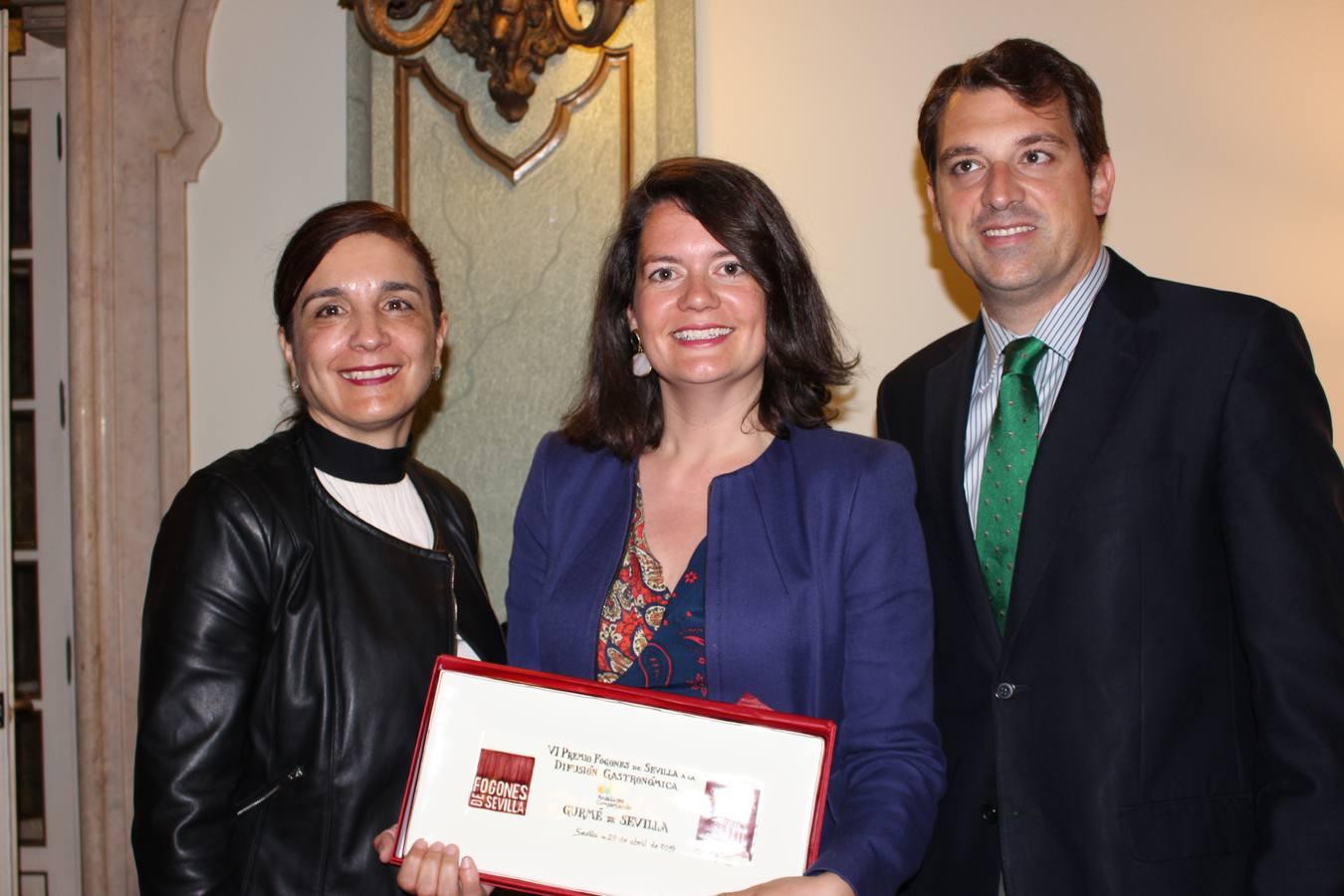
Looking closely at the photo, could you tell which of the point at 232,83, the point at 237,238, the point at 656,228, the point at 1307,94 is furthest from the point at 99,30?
the point at 1307,94

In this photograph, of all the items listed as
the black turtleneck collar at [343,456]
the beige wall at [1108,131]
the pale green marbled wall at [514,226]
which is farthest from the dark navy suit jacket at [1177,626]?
the pale green marbled wall at [514,226]

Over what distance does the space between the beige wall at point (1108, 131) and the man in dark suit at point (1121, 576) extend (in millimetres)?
1290

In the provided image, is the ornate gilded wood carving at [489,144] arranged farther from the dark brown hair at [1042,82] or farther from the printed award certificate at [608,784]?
the printed award certificate at [608,784]

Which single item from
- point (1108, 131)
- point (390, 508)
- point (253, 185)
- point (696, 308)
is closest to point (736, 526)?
point (696, 308)

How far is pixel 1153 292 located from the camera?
208 centimetres

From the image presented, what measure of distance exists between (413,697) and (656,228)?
0.98 meters

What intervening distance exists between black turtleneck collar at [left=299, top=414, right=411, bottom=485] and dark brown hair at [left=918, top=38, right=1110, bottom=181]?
140cm

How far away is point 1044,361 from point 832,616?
2.27 ft

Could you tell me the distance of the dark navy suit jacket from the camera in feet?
5.98

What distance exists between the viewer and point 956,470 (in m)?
2.22

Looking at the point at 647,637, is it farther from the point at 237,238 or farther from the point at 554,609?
the point at 237,238

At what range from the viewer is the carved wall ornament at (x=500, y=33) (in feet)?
11.0

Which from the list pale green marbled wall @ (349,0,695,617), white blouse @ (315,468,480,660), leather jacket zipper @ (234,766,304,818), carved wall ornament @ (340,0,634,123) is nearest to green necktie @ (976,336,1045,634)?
white blouse @ (315,468,480,660)

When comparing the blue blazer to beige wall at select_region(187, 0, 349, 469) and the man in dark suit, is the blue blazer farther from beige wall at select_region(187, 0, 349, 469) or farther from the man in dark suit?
beige wall at select_region(187, 0, 349, 469)
